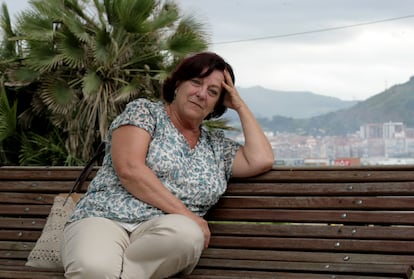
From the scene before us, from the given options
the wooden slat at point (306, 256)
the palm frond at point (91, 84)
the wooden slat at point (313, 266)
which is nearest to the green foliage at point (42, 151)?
the palm frond at point (91, 84)

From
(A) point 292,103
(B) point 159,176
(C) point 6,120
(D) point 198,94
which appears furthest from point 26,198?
(A) point 292,103

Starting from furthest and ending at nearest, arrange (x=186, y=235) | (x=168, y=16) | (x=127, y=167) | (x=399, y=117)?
(x=399, y=117) < (x=168, y=16) < (x=127, y=167) < (x=186, y=235)

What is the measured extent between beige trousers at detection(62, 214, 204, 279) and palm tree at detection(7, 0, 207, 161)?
8.37 m

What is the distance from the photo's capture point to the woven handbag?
152 inches

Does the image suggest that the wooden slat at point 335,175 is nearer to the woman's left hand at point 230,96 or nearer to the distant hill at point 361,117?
the woman's left hand at point 230,96

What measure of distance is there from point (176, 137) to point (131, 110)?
0.23 metres

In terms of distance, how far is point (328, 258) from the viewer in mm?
3713

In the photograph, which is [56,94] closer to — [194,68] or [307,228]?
[194,68]

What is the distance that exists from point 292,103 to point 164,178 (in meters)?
27.0

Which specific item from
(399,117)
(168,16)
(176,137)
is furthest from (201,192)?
(399,117)

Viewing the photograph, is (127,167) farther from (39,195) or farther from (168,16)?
(168,16)

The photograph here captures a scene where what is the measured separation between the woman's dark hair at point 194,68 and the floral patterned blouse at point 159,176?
Answer: 0.10 metres

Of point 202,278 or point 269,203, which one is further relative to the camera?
point 269,203

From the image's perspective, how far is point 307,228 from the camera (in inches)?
153
